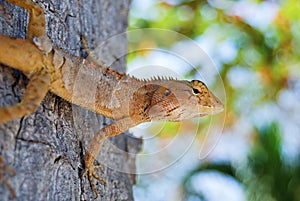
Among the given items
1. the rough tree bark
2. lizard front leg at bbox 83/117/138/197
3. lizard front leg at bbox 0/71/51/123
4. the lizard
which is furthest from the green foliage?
lizard front leg at bbox 0/71/51/123

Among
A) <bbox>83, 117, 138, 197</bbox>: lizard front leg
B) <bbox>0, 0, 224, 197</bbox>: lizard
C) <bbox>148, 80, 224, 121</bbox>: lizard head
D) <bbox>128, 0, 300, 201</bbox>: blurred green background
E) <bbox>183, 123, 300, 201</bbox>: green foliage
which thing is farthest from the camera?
<bbox>128, 0, 300, 201</bbox>: blurred green background

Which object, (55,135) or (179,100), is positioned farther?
(179,100)

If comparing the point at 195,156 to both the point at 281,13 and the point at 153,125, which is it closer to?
the point at 153,125

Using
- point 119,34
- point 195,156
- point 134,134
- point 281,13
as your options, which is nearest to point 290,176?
point 134,134

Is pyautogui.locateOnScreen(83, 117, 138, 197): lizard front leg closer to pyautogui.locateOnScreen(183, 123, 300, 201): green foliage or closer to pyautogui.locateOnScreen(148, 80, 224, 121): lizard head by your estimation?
pyautogui.locateOnScreen(148, 80, 224, 121): lizard head

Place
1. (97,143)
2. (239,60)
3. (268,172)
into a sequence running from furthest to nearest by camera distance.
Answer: (239,60) → (268,172) → (97,143)

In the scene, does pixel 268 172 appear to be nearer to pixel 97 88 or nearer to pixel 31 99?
pixel 97 88

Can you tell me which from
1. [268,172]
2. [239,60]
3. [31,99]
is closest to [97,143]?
[31,99]
